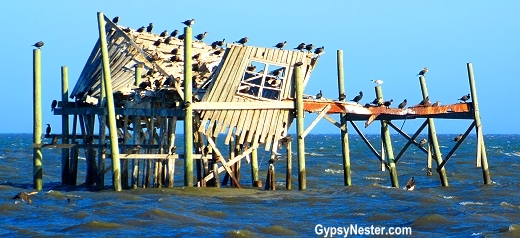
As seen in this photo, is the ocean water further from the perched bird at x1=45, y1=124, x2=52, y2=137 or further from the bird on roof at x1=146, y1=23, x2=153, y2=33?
the bird on roof at x1=146, y1=23, x2=153, y2=33

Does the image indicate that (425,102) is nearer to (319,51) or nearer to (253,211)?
(319,51)

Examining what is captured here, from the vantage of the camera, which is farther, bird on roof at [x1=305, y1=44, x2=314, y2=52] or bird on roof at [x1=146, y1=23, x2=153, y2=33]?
bird on roof at [x1=146, y1=23, x2=153, y2=33]

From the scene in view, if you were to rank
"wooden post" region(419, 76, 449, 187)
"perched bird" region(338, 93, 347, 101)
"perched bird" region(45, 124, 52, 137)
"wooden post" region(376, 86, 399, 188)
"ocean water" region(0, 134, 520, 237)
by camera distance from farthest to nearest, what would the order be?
"perched bird" region(45, 124, 52, 137)
"wooden post" region(419, 76, 449, 187)
"wooden post" region(376, 86, 399, 188)
"perched bird" region(338, 93, 347, 101)
"ocean water" region(0, 134, 520, 237)

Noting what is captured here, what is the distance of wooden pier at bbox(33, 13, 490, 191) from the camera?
24.7 meters

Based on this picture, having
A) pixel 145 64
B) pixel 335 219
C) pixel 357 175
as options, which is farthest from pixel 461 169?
pixel 335 219

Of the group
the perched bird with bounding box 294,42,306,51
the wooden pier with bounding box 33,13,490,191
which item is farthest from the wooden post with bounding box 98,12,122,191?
the perched bird with bounding box 294,42,306,51

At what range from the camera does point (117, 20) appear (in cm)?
3262

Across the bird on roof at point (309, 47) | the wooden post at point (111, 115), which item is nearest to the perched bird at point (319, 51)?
the bird on roof at point (309, 47)

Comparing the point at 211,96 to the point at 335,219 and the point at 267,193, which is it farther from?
the point at 335,219

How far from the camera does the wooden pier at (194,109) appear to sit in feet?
81.0

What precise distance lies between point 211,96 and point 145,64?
4.17 meters

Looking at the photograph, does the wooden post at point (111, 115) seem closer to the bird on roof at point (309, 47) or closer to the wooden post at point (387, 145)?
the bird on roof at point (309, 47)

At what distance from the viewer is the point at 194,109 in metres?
24.3

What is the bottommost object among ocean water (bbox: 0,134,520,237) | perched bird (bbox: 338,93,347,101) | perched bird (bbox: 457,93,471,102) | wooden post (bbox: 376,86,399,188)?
ocean water (bbox: 0,134,520,237)
